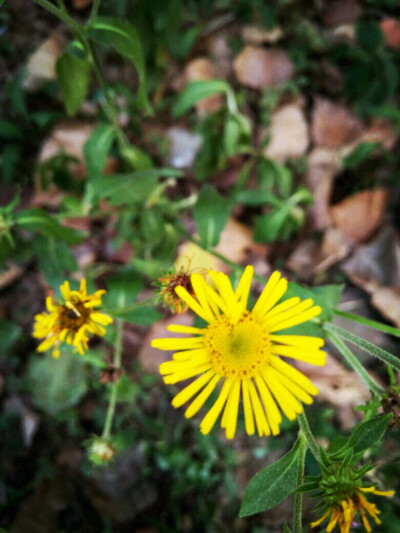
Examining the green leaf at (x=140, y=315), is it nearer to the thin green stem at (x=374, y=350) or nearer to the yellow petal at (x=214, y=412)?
the yellow petal at (x=214, y=412)

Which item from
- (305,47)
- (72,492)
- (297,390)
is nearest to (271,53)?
(305,47)

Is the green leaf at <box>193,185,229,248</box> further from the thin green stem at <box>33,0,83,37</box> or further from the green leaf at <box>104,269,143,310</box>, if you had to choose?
the thin green stem at <box>33,0,83,37</box>

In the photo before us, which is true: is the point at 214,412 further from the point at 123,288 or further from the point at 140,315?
the point at 123,288

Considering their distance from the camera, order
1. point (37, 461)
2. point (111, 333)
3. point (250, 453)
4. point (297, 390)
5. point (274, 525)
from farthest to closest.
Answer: point (37, 461), point (250, 453), point (274, 525), point (111, 333), point (297, 390)

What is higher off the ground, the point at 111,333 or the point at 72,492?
the point at 111,333

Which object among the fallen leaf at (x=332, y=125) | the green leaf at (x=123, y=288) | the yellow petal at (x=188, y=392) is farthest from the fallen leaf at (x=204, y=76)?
the yellow petal at (x=188, y=392)

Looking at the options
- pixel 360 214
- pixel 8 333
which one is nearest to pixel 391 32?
pixel 360 214

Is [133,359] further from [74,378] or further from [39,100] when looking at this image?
[39,100]
